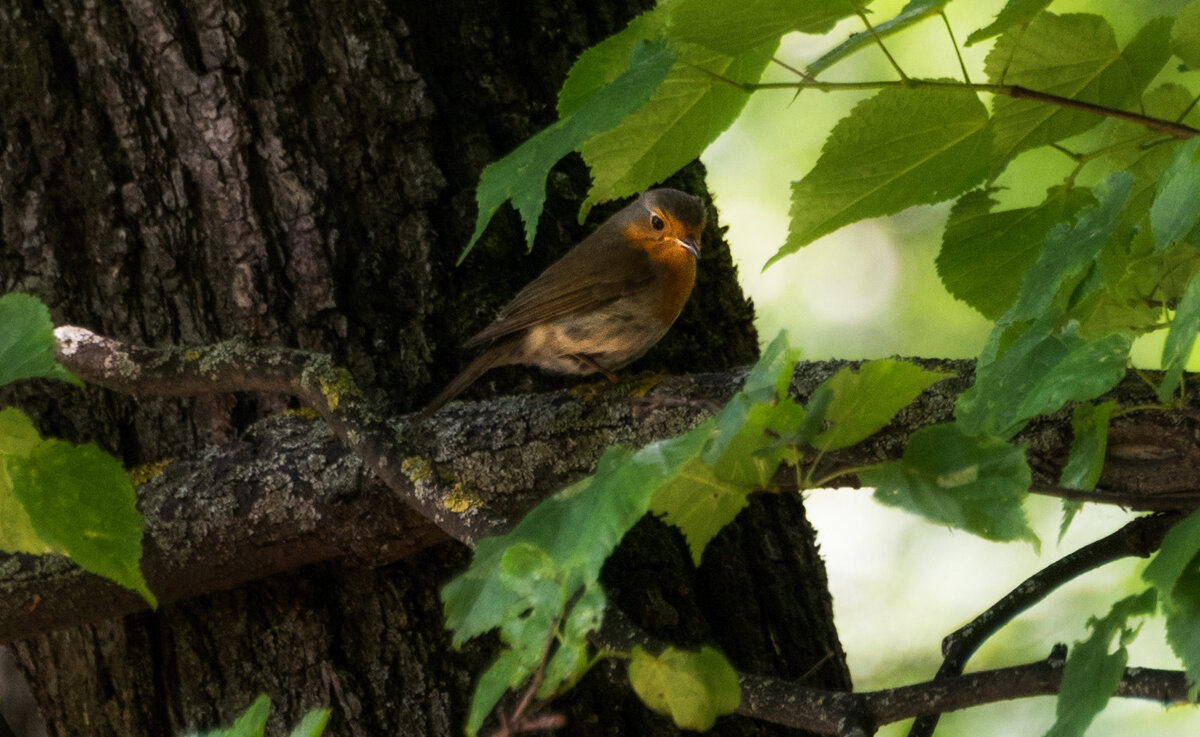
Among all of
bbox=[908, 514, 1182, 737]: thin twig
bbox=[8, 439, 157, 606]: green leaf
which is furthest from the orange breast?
bbox=[8, 439, 157, 606]: green leaf

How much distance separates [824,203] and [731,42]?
0.35 m

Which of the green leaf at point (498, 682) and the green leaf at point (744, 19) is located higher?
the green leaf at point (744, 19)

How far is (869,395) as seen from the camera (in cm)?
105

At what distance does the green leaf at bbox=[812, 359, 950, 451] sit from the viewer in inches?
40.8

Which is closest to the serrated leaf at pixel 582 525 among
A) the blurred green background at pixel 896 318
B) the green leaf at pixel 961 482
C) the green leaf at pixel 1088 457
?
the green leaf at pixel 961 482

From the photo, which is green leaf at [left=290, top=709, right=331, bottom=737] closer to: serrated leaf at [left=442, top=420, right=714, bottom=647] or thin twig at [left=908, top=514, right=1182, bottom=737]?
serrated leaf at [left=442, top=420, right=714, bottom=647]

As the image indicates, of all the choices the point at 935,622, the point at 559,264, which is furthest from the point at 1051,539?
the point at 559,264

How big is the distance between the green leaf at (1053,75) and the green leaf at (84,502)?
1.18 metres

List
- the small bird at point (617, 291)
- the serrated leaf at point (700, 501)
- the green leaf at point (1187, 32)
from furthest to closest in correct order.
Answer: the small bird at point (617, 291) < the green leaf at point (1187, 32) < the serrated leaf at point (700, 501)

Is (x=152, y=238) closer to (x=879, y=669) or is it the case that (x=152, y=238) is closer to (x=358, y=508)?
(x=358, y=508)

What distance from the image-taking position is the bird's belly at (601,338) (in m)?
3.28

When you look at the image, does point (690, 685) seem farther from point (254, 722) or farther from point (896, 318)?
point (896, 318)

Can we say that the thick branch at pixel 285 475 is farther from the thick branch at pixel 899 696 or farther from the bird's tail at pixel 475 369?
the thick branch at pixel 899 696

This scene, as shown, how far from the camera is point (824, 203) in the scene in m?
1.51
